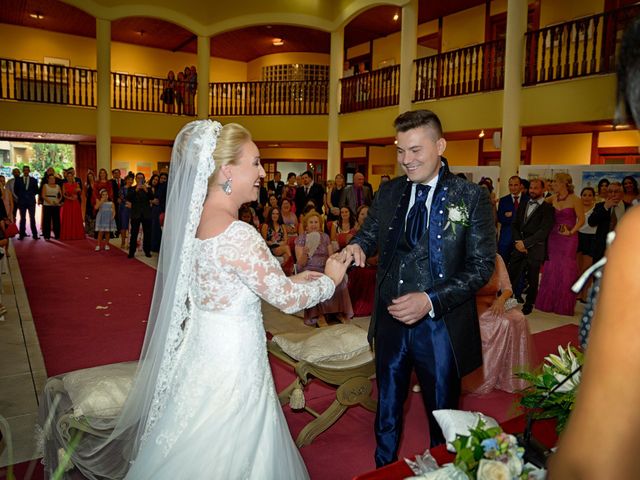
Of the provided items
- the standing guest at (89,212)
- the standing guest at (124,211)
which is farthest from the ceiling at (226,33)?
the standing guest at (124,211)

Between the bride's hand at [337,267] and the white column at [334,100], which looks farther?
the white column at [334,100]

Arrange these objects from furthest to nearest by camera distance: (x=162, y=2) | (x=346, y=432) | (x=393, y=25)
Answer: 1. (x=393, y=25)
2. (x=162, y=2)
3. (x=346, y=432)

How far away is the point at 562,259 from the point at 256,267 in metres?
5.87

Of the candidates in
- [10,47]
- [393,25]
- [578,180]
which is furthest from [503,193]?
[10,47]

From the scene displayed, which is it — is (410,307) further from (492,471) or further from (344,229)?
(344,229)

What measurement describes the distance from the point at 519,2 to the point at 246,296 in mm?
9659

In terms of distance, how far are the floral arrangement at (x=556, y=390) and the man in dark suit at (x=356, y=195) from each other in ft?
27.3

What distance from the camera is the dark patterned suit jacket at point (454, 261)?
7.57 feet

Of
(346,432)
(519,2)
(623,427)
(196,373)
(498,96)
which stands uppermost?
(519,2)

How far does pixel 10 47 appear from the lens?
16.7 m

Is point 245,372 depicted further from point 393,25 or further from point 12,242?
point 393,25

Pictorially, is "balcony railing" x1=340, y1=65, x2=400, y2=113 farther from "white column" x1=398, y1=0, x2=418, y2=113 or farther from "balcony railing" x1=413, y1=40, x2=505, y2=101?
"balcony railing" x1=413, y1=40, x2=505, y2=101

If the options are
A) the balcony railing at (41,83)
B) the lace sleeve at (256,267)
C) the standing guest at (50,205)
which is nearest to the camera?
the lace sleeve at (256,267)

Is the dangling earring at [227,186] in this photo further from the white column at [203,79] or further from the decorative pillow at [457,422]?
the white column at [203,79]
